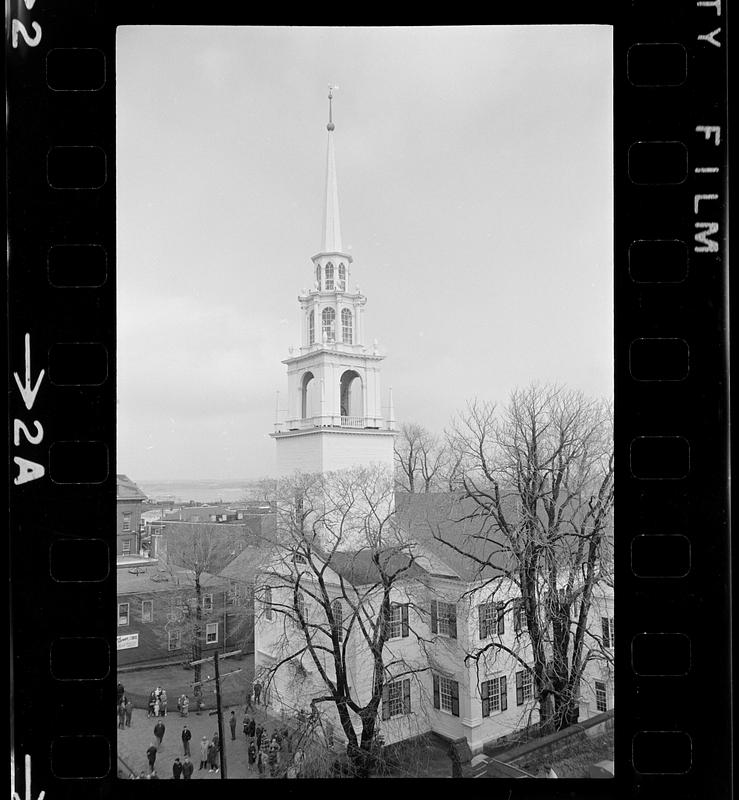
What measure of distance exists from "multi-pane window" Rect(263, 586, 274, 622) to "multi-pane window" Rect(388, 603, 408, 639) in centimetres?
24

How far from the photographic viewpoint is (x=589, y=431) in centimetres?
129

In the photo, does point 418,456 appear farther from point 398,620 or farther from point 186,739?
point 186,739

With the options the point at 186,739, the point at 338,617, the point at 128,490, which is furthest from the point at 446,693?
the point at 128,490

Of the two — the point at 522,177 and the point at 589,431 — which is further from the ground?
the point at 522,177

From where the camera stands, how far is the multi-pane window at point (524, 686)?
50.9 inches

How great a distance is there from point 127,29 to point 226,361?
1.88ft

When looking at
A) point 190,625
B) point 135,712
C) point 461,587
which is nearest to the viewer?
point 135,712

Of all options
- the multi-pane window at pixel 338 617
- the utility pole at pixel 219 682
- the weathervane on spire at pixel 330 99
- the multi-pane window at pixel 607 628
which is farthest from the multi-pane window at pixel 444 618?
the weathervane on spire at pixel 330 99

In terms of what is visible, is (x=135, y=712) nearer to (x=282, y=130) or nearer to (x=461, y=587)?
(x=461, y=587)

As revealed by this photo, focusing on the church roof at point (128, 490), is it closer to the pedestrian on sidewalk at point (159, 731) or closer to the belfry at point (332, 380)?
the belfry at point (332, 380)

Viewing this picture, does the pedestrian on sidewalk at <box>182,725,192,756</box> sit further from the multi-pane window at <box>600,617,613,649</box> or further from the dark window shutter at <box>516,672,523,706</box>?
the multi-pane window at <box>600,617,613,649</box>

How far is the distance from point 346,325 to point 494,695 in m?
0.79
